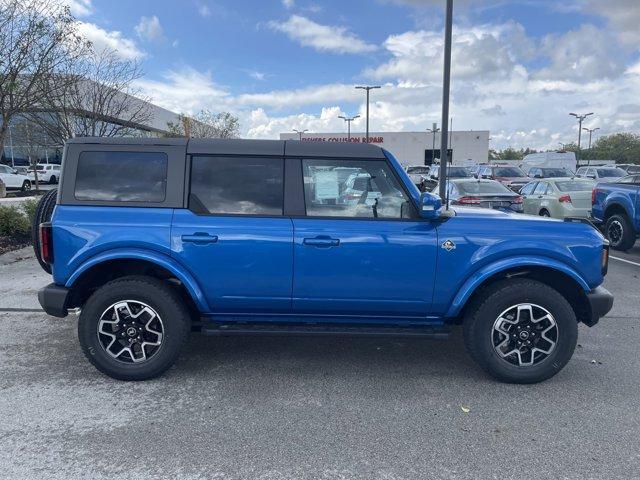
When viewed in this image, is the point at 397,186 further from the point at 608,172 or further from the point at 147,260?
the point at 608,172

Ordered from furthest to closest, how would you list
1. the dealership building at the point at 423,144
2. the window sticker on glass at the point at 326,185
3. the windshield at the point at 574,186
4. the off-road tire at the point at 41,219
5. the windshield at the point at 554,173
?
1. the dealership building at the point at 423,144
2. the windshield at the point at 554,173
3. the windshield at the point at 574,186
4. the off-road tire at the point at 41,219
5. the window sticker on glass at the point at 326,185

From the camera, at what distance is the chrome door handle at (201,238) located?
366 centimetres

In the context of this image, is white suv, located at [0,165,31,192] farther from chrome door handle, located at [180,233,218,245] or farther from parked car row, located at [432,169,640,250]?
chrome door handle, located at [180,233,218,245]

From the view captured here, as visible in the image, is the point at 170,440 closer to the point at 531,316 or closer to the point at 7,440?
the point at 7,440

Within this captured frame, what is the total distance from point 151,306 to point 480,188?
31.7 ft

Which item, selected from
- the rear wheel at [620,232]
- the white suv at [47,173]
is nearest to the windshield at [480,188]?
the rear wheel at [620,232]

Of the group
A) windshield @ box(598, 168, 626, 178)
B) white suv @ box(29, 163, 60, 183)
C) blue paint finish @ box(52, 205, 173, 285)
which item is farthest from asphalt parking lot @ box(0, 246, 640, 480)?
white suv @ box(29, 163, 60, 183)

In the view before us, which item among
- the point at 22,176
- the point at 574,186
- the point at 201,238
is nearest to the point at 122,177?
the point at 201,238

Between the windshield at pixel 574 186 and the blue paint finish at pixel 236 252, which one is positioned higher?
the windshield at pixel 574 186

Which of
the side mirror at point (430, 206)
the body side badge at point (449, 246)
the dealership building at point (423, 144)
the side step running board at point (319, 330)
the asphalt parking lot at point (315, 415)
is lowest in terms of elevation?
the asphalt parking lot at point (315, 415)

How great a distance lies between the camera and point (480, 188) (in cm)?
1169

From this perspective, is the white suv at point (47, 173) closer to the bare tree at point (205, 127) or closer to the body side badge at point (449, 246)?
the bare tree at point (205, 127)

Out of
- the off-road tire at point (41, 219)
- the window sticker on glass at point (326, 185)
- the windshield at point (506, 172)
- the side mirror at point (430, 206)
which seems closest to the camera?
the side mirror at point (430, 206)

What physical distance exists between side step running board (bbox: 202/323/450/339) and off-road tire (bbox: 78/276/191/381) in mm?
233
